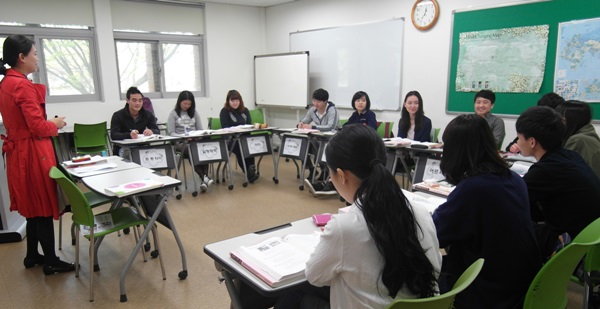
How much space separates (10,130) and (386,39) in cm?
462

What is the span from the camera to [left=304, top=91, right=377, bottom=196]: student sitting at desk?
15.7 ft

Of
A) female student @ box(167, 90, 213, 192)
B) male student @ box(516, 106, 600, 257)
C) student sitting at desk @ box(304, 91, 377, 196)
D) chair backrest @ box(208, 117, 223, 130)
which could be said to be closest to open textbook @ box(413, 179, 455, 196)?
male student @ box(516, 106, 600, 257)

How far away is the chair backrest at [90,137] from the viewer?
15.9ft

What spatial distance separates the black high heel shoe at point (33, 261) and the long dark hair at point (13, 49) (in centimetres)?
136

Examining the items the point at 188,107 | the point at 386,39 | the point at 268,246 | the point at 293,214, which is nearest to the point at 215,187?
the point at 188,107

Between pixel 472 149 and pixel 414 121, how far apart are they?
3.03 m

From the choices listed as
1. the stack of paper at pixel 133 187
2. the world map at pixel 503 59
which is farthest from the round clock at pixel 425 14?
the stack of paper at pixel 133 187

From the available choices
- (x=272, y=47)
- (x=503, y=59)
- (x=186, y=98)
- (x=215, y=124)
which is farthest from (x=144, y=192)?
(x=272, y=47)

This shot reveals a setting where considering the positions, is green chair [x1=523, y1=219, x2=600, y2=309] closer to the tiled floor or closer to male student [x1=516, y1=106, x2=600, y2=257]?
male student [x1=516, y1=106, x2=600, y2=257]

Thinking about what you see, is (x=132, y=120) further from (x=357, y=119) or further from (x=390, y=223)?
(x=390, y=223)

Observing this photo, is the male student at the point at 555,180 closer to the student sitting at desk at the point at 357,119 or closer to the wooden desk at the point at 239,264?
the wooden desk at the point at 239,264

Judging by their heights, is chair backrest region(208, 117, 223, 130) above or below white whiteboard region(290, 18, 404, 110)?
below

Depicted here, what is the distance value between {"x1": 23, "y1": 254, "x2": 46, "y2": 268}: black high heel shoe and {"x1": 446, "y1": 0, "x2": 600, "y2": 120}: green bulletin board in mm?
4583

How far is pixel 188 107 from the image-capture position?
5.20 meters
